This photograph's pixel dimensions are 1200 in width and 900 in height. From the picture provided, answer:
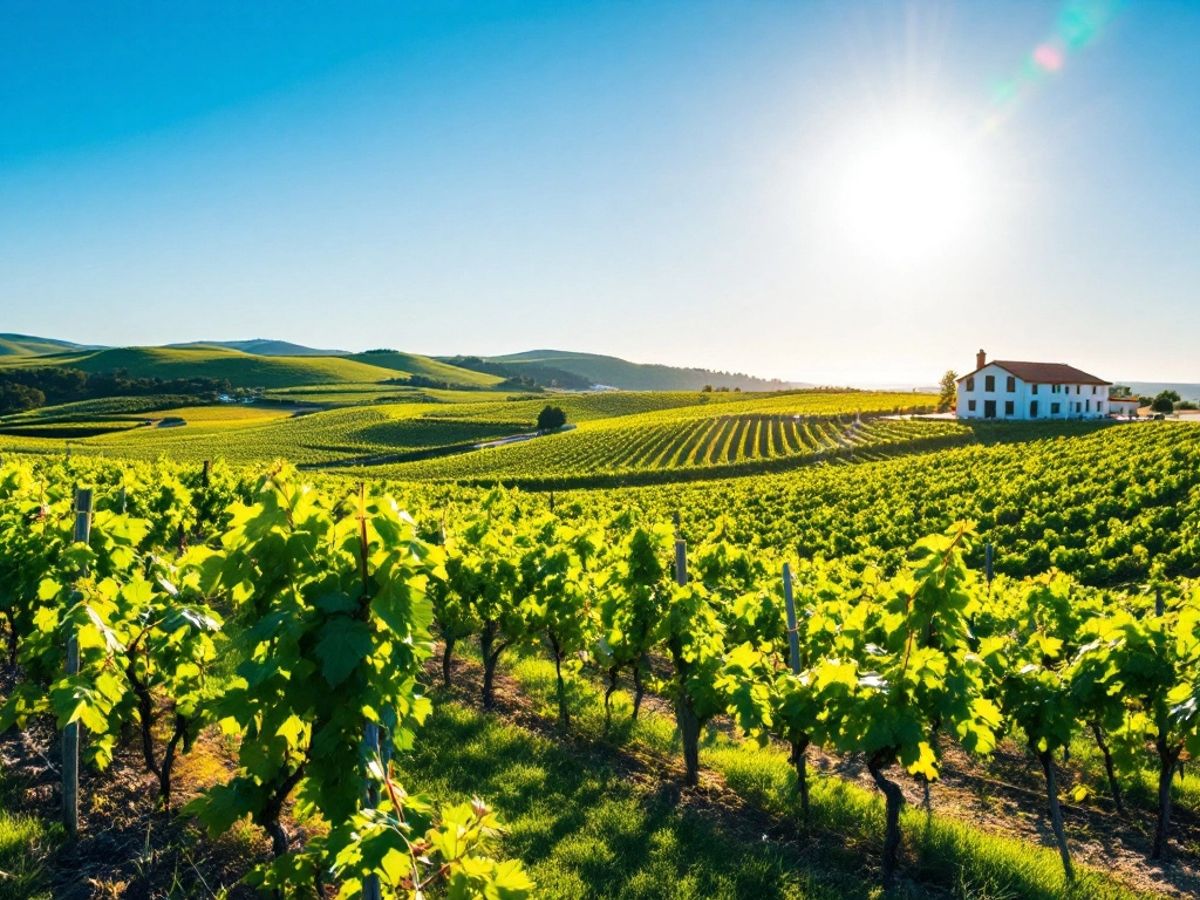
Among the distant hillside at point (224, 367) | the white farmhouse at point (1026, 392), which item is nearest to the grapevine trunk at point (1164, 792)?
the white farmhouse at point (1026, 392)

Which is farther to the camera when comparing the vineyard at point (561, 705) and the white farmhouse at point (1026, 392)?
the white farmhouse at point (1026, 392)

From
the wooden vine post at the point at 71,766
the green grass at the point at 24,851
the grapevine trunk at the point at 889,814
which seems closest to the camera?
the green grass at the point at 24,851

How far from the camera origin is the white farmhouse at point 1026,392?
221 ft

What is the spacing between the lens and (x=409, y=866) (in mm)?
2920

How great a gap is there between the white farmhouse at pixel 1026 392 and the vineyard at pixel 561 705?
212 ft

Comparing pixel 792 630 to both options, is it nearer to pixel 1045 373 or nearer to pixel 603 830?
pixel 603 830

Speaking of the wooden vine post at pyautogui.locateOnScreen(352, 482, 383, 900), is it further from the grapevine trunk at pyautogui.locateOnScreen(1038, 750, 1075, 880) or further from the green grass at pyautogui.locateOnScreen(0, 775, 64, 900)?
the grapevine trunk at pyautogui.locateOnScreen(1038, 750, 1075, 880)

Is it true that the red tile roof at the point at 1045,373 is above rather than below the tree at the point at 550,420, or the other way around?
above

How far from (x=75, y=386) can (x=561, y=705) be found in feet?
499

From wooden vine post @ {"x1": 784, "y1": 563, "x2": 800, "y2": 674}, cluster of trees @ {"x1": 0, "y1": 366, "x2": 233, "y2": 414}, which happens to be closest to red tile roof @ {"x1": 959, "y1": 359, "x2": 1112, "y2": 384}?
wooden vine post @ {"x1": 784, "y1": 563, "x2": 800, "y2": 674}

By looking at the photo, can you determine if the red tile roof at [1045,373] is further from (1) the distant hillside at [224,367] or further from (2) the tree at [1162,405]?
(1) the distant hillside at [224,367]

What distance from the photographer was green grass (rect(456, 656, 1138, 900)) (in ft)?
18.9

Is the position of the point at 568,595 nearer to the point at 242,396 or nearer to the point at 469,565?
the point at 469,565

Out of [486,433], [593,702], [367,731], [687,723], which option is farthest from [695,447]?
[367,731]
